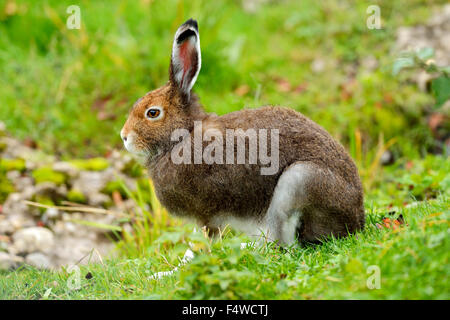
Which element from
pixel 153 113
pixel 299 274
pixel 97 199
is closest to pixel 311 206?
pixel 299 274

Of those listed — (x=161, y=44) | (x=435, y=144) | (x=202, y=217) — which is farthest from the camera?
(x=161, y=44)

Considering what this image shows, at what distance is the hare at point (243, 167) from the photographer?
4.31 metres

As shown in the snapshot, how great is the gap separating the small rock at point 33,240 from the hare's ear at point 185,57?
8.86 feet

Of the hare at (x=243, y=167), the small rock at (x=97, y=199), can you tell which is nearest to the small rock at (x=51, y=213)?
the small rock at (x=97, y=199)

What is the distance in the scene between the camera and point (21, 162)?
23.1 ft

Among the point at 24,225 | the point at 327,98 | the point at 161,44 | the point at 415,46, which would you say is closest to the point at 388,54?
the point at 415,46

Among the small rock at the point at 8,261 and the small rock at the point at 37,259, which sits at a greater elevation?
the small rock at the point at 8,261

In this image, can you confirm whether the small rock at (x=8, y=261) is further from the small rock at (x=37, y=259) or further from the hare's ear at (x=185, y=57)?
the hare's ear at (x=185, y=57)

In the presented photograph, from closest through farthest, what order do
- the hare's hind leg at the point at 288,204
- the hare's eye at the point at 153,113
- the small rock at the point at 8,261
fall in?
the hare's hind leg at the point at 288,204 → the hare's eye at the point at 153,113 → the small rock at the point at 8,261

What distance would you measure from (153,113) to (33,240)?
8.22 feet

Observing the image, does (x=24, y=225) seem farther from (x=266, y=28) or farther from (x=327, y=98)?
(x=266, y=28)

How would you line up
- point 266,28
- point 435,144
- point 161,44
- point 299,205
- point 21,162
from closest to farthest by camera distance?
point 299,205 → point 21,162 → point 435,144 → point 161,44 → point 266,28

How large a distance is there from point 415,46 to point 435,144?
1.84m

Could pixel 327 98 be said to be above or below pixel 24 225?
above
